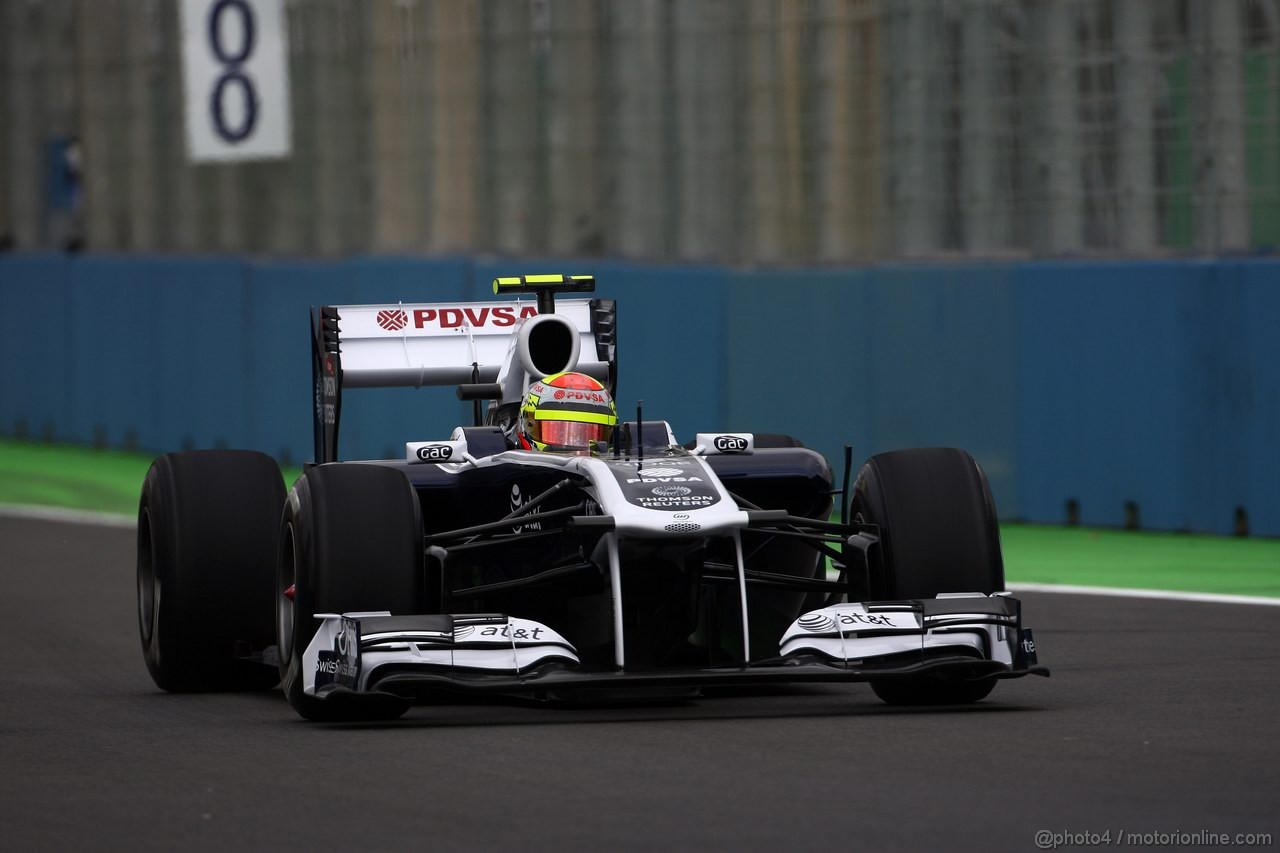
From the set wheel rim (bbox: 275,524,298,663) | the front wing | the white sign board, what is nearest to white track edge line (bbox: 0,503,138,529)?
the white sign board

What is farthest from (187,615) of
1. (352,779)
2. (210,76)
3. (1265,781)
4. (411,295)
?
(210,76)

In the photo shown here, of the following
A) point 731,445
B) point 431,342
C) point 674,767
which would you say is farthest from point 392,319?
point 674,767

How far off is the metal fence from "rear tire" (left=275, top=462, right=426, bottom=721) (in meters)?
7.95

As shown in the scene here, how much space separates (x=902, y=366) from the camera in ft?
57.0

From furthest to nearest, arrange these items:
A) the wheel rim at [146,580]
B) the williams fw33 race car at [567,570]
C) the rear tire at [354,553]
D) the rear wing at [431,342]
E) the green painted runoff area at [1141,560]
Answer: the green painted runoff area at [1141,560]
the rear wing at [431,342]
the wheel rim at [146,580]
the rear tire at [354,553]
the williams fw33 race car at [567,570]

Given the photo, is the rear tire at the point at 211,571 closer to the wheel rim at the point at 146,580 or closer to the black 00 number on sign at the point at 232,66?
the wheel rim at the point at 146,580

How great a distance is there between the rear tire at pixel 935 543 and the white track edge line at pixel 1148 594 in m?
3.66

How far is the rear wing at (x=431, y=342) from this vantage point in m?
11.8

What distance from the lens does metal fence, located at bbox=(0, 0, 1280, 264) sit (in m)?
15.9

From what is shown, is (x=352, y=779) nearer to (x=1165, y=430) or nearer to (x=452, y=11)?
(x=1165, y=430)

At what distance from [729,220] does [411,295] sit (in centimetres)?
295

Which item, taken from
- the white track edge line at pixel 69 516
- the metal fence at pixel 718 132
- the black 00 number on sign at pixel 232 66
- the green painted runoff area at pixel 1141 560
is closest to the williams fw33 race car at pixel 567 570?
the green painted runoff area at pixel 1141 560

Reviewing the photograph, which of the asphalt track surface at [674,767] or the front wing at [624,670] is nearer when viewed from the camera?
the asphalt track surface at [674,767]

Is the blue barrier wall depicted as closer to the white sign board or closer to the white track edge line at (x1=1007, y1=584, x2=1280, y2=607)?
the white sign board
